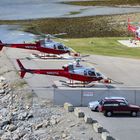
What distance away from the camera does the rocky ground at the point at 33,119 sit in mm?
32875

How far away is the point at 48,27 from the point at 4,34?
7.06m

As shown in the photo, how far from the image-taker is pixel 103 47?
65125 mm

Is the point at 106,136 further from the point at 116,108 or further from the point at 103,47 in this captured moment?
the point at 103,47

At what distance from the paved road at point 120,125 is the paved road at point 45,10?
64913mm

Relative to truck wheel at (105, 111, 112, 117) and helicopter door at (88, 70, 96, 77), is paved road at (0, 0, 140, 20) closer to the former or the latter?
helicopter door at (88, 70, 96, 77)

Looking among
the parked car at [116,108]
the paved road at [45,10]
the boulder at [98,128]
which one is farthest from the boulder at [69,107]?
the paved road at [45,10]

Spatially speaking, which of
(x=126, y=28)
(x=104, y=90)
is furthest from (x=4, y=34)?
(x=104, y=90)

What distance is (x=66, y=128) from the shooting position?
33688mm

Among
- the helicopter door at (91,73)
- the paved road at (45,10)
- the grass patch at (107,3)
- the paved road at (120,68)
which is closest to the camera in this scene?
the helicopter door at (91,73)

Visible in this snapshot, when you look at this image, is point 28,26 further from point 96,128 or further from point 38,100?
point 96,128

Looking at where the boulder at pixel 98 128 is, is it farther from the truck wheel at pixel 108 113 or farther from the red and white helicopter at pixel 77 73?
the red and white helicopter at pixel 77 73

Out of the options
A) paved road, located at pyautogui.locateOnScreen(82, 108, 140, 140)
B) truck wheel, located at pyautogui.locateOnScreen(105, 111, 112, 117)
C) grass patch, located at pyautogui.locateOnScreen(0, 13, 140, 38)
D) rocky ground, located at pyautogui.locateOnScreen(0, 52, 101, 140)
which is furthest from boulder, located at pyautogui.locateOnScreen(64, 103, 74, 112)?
grass patch, located at pyautogui.locateOnScreen(0, 13, 140, 38)

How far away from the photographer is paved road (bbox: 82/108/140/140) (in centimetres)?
3322

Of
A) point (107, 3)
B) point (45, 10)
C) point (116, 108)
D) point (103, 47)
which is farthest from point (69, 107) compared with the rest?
point (107, 3)
